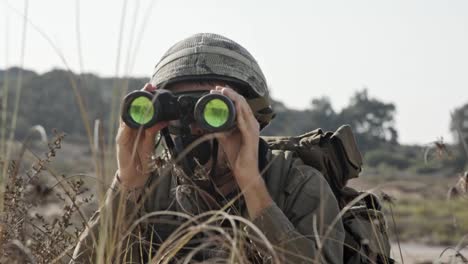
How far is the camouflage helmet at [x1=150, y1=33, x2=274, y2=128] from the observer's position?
3301 mm

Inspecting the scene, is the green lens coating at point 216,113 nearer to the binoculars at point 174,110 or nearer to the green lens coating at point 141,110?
the binoculars at point 174,110

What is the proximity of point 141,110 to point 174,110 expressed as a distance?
0.15 metres

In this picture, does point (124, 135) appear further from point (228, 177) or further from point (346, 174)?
point (346, 174)

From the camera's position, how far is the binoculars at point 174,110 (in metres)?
2.78

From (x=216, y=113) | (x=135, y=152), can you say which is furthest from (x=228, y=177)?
(x=216, y=113)

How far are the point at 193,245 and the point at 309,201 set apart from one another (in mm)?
405

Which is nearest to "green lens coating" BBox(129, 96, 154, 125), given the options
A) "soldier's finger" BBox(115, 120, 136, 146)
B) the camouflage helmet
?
"soldier's finger" BBox(115, 120, 136, 146)

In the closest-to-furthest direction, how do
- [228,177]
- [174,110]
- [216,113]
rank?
[216,113] < [174,110] < [228,177]

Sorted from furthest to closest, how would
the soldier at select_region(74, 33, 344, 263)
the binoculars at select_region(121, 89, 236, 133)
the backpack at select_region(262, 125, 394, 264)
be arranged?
the backpack at select_region(262, 125, 394, 264)
the soldier at select_region(74, 33, 344, 263)
the binoculars at select_region(121, 89, 236, 133)

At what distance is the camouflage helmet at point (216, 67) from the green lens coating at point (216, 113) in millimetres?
484

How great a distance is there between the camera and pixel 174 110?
2.98m

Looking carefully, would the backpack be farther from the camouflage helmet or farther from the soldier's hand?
the soldier's hand

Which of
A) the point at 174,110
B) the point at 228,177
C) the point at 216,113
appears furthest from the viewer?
the point at 228,177

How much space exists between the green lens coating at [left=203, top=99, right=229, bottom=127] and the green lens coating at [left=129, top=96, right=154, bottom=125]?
0.58 feet
